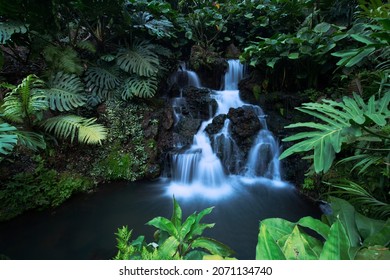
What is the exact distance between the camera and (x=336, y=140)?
53.2 inches

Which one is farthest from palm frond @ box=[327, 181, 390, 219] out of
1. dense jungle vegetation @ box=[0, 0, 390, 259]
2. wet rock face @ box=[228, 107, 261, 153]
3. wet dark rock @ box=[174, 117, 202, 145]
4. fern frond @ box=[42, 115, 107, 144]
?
fern frond @ box=[42, 115, 107, 144]

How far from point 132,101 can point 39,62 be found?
2.51 meters

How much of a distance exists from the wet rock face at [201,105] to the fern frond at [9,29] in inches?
144

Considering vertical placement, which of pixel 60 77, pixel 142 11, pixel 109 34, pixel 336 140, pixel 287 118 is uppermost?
pixel 142 11

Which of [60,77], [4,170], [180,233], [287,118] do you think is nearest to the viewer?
[180,233]

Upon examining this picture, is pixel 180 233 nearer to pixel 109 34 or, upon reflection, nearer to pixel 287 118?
pixel 287 118

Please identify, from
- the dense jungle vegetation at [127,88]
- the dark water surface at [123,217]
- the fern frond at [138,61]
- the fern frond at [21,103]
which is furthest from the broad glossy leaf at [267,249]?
the fern frond at [138,61]

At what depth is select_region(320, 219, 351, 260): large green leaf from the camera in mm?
882

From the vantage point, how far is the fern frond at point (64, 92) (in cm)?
402

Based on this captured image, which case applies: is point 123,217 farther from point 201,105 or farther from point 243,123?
point 201,105

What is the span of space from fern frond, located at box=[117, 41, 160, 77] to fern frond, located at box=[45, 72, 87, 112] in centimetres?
113

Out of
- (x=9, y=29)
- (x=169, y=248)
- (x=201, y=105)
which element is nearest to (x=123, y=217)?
(x=169, y=248)

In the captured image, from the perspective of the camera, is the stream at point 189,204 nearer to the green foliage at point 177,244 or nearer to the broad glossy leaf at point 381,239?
the green foliage at point 177,244
